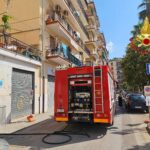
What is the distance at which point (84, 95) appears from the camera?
38.7 feet

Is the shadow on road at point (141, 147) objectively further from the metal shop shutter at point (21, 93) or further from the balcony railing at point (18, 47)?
the balcony railing at point (18, 47)

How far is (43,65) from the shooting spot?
67.2 ft

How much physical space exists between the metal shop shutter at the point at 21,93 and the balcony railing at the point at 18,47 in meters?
1.34

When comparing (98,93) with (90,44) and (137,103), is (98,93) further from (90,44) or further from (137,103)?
(90,44)

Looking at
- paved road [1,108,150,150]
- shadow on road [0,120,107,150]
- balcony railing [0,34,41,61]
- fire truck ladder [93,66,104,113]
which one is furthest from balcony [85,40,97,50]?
fire truck ladder [93,66,104,113]

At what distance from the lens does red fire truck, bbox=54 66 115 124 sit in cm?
A: 1082

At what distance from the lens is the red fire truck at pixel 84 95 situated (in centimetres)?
1082

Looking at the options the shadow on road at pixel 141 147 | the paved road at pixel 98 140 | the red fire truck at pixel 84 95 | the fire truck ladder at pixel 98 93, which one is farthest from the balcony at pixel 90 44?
the shadow on road at pixel 141 147

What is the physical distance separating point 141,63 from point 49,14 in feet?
33.7

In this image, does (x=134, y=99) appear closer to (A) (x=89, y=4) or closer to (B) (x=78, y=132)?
(B) (x=78, y=132)

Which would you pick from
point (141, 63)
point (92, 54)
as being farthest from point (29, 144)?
point (92, 54)

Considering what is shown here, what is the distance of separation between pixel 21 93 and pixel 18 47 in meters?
3.31

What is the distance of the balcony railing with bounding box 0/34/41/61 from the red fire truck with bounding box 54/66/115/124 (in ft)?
17.6

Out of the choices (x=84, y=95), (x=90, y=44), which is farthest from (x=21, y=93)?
(x=90, y=44)
